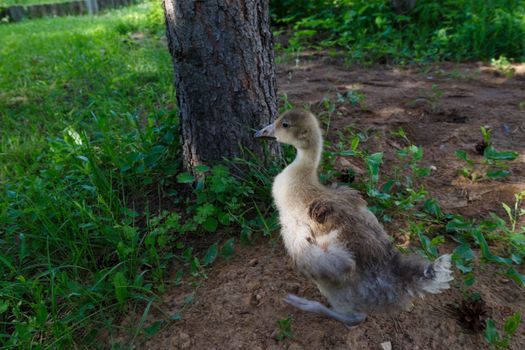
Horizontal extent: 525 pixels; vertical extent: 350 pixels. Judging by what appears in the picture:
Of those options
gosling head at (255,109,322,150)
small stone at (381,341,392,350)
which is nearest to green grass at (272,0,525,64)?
gosling head at (255,109,322,150)

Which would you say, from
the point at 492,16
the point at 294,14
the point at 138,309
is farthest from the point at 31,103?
the point at 492,16

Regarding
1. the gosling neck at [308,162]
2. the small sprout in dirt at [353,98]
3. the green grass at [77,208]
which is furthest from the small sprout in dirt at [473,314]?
the small sprout in dirt at [353,98]

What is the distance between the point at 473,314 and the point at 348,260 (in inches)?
32.1

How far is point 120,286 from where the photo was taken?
2.25 metres

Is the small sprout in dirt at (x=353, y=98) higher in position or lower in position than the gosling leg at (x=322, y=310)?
higher

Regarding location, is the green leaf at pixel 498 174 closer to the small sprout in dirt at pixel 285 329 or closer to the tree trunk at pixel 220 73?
the tree trunk at pixel 220 73

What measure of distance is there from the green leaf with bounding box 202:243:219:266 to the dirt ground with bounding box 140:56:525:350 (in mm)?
93

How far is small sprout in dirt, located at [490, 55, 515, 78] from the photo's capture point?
5431mm

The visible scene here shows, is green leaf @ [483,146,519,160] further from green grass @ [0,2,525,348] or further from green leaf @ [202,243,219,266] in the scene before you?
green leaf @ [202,243,219,266]

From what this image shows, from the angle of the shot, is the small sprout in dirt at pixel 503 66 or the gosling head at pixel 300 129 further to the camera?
the small sprout in dirt at pixel 503 66

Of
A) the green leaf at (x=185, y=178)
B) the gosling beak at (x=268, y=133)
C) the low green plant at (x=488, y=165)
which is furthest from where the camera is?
the low green plant at (x=488, y=165)

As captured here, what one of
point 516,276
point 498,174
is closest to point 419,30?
point 498,174

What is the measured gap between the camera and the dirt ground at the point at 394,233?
215cm

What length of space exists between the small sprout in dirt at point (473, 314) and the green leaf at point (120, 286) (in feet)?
6.38
